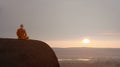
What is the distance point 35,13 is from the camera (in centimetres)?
195

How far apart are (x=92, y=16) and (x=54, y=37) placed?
350 mm

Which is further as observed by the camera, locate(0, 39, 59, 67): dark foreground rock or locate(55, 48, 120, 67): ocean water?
locate(55, 48, 120, 67): ocean water

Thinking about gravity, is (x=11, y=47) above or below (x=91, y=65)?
above

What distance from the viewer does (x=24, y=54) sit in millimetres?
1356

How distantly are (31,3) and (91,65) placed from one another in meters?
0.68

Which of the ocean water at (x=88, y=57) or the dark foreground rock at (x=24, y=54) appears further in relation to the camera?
the ocean water at (x=88, y=57)

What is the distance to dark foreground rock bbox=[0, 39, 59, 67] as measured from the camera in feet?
4.27

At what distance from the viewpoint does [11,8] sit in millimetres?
1943

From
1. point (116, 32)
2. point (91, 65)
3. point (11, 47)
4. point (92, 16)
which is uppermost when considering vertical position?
point (92, 16)

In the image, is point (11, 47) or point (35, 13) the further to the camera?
point (35, 13)

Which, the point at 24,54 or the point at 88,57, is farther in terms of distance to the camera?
the point at 88,57

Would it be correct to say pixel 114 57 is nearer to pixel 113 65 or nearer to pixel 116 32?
pixel 113 65

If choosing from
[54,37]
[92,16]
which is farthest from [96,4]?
[54,37]

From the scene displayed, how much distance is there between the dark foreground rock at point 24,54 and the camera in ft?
4.27
